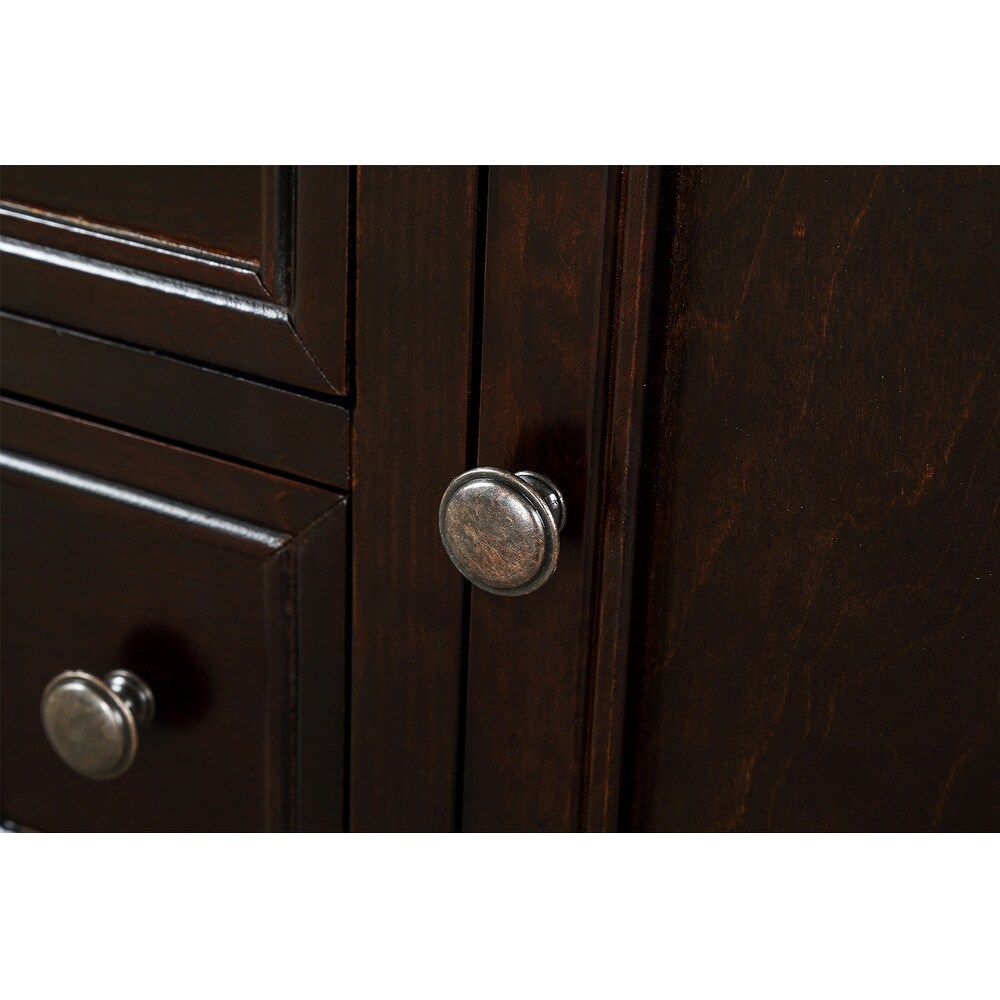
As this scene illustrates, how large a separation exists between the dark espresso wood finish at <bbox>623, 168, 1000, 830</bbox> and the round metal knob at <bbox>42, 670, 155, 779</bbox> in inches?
6.6

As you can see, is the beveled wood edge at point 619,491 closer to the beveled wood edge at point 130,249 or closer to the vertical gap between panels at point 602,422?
the vertical gap between panels at point 602,422

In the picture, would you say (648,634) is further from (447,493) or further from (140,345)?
(140,345)

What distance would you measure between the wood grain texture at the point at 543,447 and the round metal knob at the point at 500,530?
0.06 ft

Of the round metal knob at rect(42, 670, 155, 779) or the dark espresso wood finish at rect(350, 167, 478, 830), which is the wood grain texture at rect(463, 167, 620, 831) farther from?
the round metal knob at rect(42, 670, 155, 779)

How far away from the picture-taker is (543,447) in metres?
0.38

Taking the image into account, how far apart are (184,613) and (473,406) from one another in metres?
0.14

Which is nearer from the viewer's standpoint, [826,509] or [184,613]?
[826,509]

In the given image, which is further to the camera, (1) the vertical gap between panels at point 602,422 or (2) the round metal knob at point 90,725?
(2) the round metal knob at point 90,725

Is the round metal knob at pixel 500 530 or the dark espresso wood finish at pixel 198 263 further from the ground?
the dark espresso wood finish at pixel 198 263

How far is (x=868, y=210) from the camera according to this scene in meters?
0.33

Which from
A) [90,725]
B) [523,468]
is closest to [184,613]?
[90,725]

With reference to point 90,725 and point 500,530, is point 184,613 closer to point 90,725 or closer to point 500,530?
point 90,725

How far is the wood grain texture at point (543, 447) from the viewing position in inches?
13.9

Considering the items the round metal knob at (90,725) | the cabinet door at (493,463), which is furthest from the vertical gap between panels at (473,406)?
the round metal knob at (90,725)
